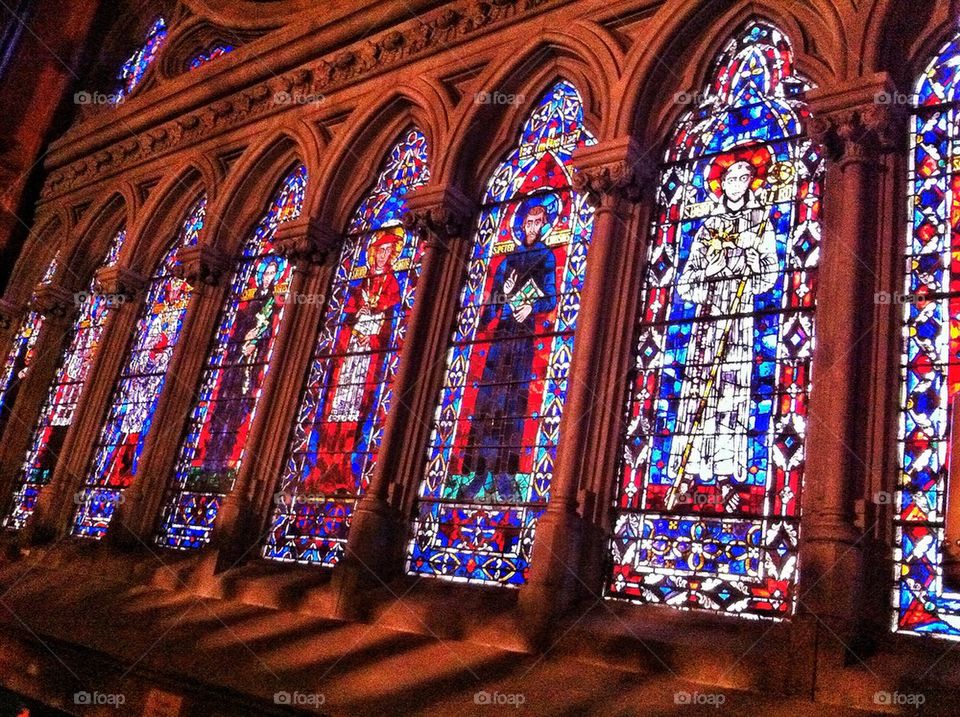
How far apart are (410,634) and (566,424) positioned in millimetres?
1684

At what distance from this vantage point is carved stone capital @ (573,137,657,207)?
21.4 feet

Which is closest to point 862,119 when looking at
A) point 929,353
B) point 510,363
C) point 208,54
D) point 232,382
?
point 929,353

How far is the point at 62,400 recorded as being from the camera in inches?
433

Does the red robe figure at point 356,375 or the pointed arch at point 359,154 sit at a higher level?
the pointed arch at point 359,154

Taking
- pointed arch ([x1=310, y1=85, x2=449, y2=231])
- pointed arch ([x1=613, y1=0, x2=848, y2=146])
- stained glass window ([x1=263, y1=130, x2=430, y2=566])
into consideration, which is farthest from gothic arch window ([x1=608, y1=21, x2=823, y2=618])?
pointed arch ([x1=310, y1=85, x2=449, y2=231])

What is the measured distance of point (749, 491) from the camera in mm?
5324

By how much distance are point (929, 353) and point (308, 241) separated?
17.6 feet

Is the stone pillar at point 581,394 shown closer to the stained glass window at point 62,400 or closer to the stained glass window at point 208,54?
the stained glass window at point 62,400

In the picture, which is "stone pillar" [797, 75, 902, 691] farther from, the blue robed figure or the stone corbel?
the blue robed figure

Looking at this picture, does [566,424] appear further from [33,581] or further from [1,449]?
[1,449]

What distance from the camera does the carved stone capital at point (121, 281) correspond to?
34.5ft

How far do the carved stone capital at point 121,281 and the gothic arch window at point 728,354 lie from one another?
650 centimetres

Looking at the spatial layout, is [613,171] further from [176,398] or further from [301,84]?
[176,398]

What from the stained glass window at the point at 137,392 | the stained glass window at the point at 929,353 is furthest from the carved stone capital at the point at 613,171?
the stained glass window at the point at 137,392
